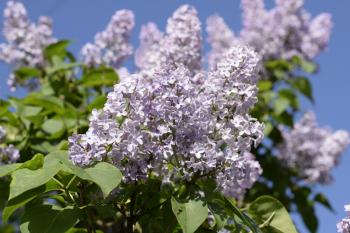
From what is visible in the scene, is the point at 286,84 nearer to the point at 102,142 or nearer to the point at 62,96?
the point at 62,96

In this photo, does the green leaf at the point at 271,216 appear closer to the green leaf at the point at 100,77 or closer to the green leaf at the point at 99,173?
the green leaf at the point at 99,173

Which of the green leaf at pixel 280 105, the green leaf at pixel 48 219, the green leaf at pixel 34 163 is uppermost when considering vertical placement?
the green leaf at pixel 280 105

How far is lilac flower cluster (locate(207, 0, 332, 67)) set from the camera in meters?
5.00

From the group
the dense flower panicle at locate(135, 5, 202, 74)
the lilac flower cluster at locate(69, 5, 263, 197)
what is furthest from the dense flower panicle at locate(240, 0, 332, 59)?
the lilac flower cluster at locate(69, 5, 263, 197)

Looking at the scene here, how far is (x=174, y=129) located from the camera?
1839 millimetres

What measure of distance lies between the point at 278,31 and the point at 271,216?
10.2ft

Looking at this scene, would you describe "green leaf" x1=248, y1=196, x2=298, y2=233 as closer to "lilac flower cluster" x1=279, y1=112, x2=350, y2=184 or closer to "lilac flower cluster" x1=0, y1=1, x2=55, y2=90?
"lilac flower cluster" x1=0, y1=1, x2=55, y2=90

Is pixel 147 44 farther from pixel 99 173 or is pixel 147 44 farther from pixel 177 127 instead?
pixel 99 173

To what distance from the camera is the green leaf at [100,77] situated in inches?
136

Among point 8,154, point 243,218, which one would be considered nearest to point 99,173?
point 243,218

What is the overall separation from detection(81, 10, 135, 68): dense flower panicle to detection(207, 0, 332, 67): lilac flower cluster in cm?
102

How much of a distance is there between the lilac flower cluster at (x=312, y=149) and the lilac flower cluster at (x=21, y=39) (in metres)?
1.88

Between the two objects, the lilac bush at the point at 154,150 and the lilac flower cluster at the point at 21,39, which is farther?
the lilac flower cluster at the point at 21,39

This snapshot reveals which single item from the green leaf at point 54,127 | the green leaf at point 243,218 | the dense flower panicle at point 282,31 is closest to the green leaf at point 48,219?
the green leaf at point 243,218
